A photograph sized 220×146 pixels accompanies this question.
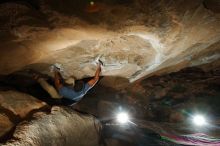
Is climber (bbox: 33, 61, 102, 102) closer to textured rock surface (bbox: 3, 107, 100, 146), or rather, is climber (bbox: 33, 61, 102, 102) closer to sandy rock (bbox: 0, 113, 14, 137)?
textured rock surface (bbox: 3, 107, 100, 146)

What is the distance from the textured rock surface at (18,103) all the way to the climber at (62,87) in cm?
141

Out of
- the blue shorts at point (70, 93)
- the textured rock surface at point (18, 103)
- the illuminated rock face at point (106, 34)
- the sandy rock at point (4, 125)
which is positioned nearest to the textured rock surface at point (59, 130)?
the sandy rock at point (4, 125)

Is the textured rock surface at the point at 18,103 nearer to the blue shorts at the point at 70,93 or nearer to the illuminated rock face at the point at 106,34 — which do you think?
the illuminated rock face at the point at 106,34

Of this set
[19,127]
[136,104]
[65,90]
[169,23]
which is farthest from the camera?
[136,104]

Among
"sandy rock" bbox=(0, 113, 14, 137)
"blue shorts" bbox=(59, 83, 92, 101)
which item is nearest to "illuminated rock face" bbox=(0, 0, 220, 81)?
"blue shorts" bbox=(59, 83, 92, 101)

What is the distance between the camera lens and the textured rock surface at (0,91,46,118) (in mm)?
4395

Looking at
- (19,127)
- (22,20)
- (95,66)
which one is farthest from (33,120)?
(95,66)

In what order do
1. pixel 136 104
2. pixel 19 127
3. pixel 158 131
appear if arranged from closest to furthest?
pixel 19 127
pixel 158 131
pixel 136 104

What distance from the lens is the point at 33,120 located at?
13.5ft

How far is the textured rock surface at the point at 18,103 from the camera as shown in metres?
4.39

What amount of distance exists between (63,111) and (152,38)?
2.53 m

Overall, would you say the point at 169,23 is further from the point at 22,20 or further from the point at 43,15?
the point at 22,20

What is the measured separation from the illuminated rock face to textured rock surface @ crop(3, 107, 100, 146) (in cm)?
148

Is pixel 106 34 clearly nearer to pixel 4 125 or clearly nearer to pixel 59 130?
pixel 59 130
